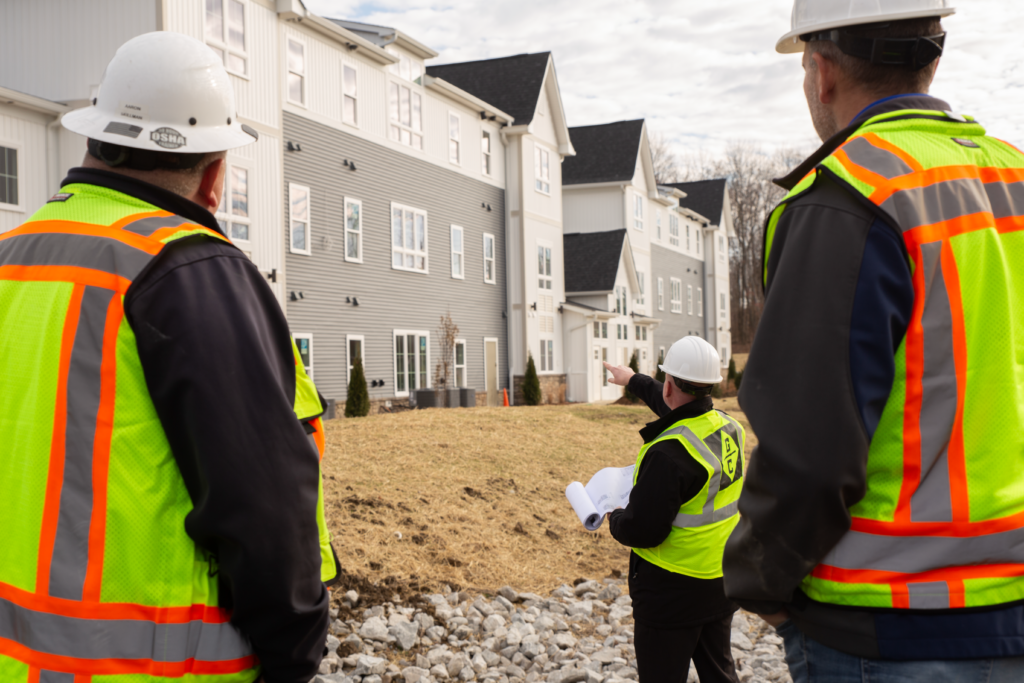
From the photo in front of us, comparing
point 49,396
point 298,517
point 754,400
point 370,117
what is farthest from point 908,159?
point 370,117

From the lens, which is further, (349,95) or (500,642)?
(349,95)

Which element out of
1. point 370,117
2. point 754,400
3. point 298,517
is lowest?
point 298,517

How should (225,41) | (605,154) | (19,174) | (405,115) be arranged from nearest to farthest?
1. (19,174)
2. (225,41)
3. (405,115)
4. (605,154)

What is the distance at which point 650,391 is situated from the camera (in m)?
5.19

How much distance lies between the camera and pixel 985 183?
1.97 m

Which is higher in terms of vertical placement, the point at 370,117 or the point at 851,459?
the point at 370,117

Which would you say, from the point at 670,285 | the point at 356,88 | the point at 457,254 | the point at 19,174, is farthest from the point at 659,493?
the point at 670,285

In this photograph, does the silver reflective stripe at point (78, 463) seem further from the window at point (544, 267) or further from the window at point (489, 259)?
the window at point (544, 267)

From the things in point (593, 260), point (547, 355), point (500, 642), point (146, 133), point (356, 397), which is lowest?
point (500, 642)

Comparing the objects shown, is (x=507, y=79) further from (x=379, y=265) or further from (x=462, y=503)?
(x=462, y=503)

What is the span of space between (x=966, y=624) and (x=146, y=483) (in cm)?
184

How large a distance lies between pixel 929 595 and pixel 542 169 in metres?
30.3

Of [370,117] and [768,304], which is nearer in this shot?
[768,304]

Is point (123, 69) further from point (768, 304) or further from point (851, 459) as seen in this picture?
point (851, 459)
